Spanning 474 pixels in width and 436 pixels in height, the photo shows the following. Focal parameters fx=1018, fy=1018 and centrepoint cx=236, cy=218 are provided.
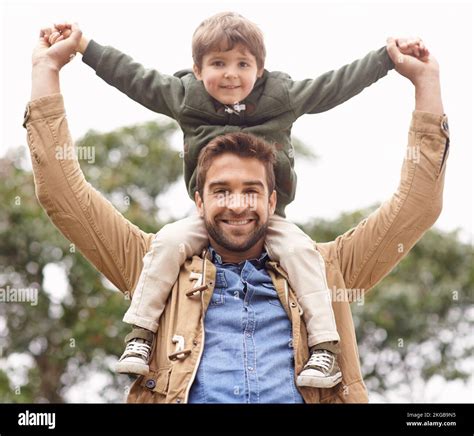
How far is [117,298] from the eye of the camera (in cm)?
1394

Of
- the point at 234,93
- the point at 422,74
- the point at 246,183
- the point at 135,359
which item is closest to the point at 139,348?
the point at 135,359

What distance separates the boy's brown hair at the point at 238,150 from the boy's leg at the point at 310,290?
0.72 ft

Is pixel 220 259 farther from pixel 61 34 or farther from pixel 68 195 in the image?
pixel 61 34

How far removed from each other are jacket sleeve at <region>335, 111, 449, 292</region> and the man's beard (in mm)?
368

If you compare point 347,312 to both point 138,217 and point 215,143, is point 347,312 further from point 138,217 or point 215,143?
point 138,217

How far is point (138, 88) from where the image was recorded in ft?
14.6

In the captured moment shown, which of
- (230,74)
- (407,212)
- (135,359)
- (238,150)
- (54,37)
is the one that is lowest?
(135,359)

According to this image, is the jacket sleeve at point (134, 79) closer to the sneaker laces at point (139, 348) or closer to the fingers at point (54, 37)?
the fingers at point (54, 37)

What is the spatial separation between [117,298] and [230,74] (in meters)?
9.89

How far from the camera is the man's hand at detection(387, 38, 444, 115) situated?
4.15m

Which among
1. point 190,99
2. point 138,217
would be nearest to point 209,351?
point 190,99

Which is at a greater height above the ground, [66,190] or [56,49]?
[56,49]

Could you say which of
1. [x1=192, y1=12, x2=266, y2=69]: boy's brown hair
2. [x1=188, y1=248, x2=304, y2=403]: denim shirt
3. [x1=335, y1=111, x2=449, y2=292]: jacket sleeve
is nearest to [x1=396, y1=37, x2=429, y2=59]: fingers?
[x1=335, y1=111, x2=449, y2=292]: jacket sleeve

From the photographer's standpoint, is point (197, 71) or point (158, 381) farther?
point (197, 71)
